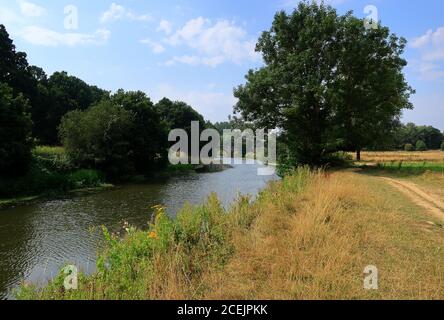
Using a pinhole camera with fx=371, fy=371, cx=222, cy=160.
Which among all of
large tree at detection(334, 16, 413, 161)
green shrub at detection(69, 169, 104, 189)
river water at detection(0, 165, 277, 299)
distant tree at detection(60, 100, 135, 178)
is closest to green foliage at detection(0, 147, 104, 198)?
green shrub at detection(69, 169, 104, 189)

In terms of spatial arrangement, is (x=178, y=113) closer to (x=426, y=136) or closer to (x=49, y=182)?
(x=49, y=182)

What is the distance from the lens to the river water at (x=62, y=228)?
36.2 feet

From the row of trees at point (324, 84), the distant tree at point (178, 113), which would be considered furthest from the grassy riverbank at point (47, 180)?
the distant tree at point (178, 113)

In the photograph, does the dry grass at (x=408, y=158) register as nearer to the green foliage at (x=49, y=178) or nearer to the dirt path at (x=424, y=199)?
the dirt path at (x=424, y=199)

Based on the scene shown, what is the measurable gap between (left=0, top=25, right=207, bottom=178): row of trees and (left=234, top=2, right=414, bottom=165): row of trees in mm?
14886

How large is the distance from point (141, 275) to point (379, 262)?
4.11 metres

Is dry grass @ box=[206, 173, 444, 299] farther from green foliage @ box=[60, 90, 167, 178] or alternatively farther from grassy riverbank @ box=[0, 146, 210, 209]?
green foliage @ box=[60, 90, 167, 178]

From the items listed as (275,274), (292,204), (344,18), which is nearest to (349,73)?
(344,18)

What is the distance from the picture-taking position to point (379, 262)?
6270mm

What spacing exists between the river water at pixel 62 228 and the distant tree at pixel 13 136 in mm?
4242

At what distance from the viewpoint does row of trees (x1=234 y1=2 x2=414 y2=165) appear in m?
26.2
